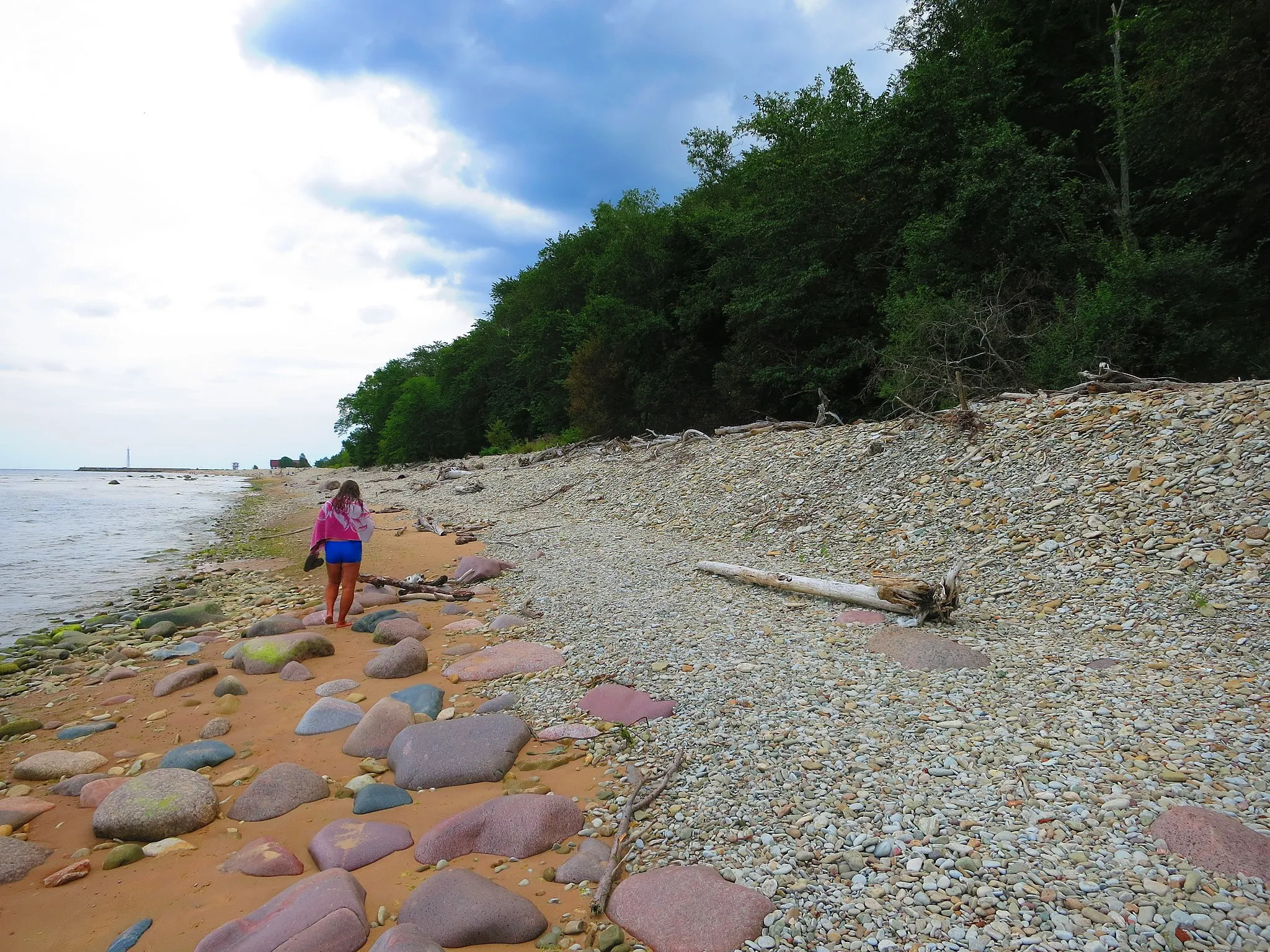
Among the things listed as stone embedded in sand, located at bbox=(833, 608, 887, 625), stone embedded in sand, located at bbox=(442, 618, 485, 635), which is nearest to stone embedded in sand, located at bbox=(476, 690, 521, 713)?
stone embedded in sand, located at bbox=(442, 618, 485, 635)

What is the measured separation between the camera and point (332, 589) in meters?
7.00

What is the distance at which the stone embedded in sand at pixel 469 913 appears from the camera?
2379 mm

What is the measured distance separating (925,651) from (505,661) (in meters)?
3.28

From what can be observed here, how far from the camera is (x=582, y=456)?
21.0m

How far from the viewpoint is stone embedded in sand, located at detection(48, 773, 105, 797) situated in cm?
380

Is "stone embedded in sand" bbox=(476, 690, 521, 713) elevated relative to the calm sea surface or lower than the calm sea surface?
lower

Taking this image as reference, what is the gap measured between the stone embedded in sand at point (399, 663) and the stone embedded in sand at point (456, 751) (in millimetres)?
1443

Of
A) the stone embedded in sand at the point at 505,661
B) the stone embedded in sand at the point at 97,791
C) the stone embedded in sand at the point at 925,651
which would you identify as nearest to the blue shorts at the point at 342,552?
the stone embedded in sand at the point at 505,661

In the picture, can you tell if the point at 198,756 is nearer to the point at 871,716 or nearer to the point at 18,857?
the point at 18,857

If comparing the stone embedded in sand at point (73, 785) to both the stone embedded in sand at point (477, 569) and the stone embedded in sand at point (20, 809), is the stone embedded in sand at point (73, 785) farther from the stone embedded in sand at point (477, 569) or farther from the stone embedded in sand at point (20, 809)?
the stone embedded in sand at point (477, 569)

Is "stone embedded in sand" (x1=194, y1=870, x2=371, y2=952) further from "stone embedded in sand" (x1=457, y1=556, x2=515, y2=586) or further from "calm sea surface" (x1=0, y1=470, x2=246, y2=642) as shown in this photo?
"calm sea surface" (x1=0, y1=470, x2=246, y2=642)

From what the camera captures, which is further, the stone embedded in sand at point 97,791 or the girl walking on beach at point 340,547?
the girl walking on beach at point 340,547

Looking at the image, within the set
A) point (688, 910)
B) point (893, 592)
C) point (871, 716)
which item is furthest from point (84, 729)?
point (893, 592)

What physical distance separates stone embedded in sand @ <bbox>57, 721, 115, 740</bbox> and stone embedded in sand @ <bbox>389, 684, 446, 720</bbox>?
2.12 m
